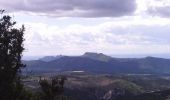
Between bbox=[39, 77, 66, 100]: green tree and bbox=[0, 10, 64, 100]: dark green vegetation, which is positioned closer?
bbox=[0, 10, 64, 100]: dark green vegetation

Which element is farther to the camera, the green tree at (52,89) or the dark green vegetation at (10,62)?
the green tree at (52,89)

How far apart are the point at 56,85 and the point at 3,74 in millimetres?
10073

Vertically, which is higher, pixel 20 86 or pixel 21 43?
pixel 21 43

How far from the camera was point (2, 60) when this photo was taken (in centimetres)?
5762

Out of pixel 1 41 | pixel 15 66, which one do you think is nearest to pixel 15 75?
pixel 15 66

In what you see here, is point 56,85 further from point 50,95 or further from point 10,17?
point 10,17

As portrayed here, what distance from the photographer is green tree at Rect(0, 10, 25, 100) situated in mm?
56969

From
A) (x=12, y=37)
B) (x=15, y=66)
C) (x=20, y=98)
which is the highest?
(x=12, y=37)

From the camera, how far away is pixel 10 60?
2302 inches

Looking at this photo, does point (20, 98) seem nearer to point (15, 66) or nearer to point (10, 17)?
point (15, 66)

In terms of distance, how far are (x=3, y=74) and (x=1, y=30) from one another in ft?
21.5

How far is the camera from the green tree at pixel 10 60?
5697cm

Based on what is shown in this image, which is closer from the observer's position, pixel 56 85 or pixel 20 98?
pixel 20 98

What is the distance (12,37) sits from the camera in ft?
194
